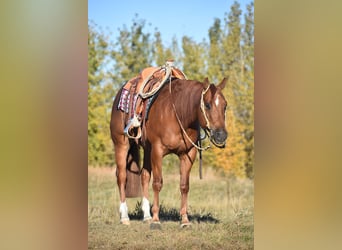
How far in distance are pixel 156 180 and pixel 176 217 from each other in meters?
0.30

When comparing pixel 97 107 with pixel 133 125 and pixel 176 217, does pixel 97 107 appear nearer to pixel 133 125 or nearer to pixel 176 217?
pixel 133 125

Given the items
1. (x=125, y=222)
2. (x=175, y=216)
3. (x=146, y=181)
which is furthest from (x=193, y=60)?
(x=125, y=222)

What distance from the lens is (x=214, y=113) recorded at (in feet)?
13.6

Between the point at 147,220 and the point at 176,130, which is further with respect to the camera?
the point at 147,220

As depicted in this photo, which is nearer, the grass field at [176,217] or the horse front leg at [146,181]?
the grass field at [176,217]

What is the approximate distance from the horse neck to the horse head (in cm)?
7

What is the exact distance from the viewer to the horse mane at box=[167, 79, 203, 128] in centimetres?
428

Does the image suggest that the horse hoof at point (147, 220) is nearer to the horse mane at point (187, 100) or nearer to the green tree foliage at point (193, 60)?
the horse mane at point (187, 100)

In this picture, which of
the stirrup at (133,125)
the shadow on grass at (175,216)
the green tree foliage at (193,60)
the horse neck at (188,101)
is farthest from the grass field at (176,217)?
the green tree foliage at (193,60)

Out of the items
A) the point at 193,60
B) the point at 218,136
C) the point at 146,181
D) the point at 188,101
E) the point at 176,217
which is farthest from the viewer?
the point at 193,60

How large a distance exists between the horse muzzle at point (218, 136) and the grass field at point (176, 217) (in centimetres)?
49

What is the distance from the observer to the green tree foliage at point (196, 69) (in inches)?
180

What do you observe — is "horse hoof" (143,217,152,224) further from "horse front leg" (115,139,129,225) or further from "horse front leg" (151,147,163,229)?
"horse front leg" (115,139,129,225)
